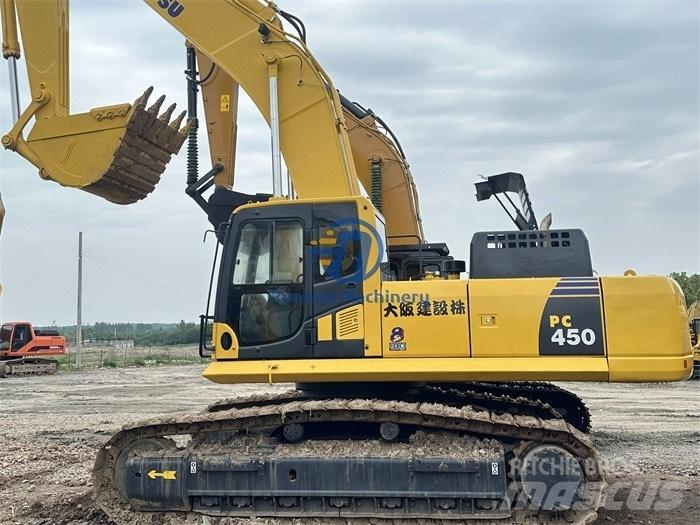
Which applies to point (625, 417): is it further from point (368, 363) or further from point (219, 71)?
point (219, 71)

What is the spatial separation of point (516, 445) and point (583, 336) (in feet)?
3.88

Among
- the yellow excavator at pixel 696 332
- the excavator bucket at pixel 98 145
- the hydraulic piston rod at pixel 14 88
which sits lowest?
the yellow excavator at pixel 696 332

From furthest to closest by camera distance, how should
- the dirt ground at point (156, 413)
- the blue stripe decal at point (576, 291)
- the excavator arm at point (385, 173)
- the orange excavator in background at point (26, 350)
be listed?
the orange excavator in background at point (26, 350) → the excavator arm at point (385, 173) → the dirt ground at point (156, 413) → the blue stripe decal at point (576, 291)

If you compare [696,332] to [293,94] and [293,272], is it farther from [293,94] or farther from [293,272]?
[293,272]

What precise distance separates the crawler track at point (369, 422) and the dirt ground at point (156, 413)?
1.89ft

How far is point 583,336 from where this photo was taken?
6207 mm

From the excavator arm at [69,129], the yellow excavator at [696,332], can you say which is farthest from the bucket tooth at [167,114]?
the yellow excavator at [696,332]

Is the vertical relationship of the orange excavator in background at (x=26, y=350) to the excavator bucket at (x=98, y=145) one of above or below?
below

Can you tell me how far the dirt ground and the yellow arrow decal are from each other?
524 millimetres

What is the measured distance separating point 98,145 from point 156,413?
8.85m

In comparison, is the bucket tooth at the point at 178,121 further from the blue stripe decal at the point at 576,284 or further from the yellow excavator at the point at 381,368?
the blue stripe decal at the point at 576,284

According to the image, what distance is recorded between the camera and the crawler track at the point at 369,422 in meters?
6.08

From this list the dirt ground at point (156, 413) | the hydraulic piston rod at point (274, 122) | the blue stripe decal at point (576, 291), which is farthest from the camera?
the hydraulic piston rod at point (274, 122)

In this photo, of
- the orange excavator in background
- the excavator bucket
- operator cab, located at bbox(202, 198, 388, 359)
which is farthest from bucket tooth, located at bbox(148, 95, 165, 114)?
the orange excavator in background
